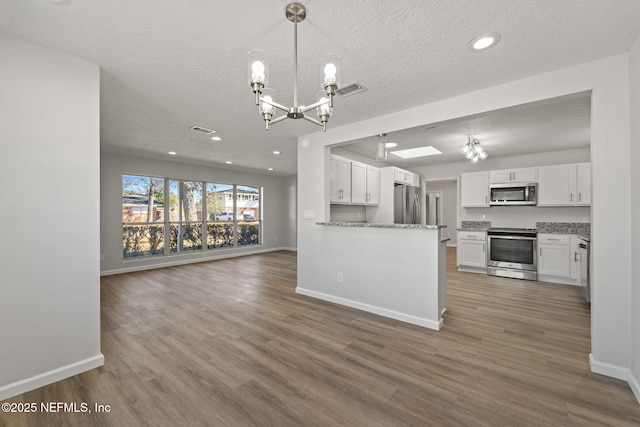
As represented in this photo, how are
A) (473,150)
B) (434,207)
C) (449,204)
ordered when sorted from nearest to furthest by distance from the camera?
(473,150) → (434,207) → (449,204)

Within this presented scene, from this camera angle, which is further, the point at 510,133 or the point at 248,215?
the point at 248,215

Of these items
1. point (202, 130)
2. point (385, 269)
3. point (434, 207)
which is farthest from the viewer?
point (434, 207)

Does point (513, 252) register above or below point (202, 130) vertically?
below

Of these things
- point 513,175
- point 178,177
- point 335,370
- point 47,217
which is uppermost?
point 178,177

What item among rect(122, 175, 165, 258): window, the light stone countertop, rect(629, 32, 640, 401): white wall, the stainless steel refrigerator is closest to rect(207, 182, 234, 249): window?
rect(122, 175, 165, 258): window

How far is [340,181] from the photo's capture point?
4.41m

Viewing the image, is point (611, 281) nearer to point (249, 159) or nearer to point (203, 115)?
point (203, 115)

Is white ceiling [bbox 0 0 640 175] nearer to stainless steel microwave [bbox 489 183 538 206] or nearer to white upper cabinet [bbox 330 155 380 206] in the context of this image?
white upper cabinet [bbox 330 155 380 206]

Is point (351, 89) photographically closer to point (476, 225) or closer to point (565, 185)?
point (565, 185)

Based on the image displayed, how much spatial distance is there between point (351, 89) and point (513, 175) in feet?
14.6

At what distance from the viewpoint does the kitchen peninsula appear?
297 centimetres

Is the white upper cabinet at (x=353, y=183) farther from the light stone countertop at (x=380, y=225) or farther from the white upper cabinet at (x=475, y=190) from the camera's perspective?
the white upper cabinet at (x=475, y=190)

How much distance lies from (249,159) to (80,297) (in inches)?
180

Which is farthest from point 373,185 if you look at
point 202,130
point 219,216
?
point 219,216
